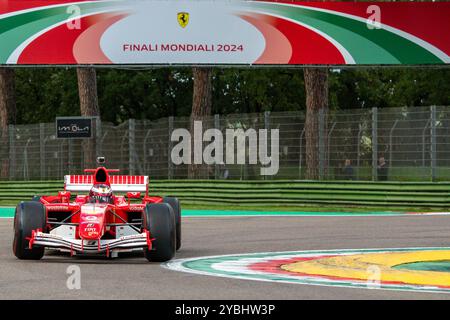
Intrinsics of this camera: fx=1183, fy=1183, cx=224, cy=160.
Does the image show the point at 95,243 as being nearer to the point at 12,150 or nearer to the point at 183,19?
the point at 183,19

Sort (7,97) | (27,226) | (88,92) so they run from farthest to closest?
(7,97), (88,92), (27,226)

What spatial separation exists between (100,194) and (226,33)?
16.9 m

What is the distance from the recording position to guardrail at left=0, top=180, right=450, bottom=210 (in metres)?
26.1

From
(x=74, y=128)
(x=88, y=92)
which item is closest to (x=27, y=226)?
(x=74, y=128)

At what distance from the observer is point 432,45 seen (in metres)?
31.0

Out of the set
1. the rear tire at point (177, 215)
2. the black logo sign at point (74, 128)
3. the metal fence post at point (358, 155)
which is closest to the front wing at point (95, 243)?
the rear tire at point (177, 215)

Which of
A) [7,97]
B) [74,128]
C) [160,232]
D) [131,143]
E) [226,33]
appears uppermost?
[226,33]

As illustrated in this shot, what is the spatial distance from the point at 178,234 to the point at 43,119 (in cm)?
4898

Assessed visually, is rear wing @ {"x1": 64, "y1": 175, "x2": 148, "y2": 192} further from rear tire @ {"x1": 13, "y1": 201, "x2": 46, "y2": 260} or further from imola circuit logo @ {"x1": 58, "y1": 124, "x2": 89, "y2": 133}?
imola circuit logo @ {"x1": 58, "y1": 124, "x2": 89, "y2": 133}

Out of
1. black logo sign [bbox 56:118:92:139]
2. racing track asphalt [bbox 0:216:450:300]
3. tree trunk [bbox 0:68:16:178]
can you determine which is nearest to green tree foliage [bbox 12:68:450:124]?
tree trunk [bbox 0:68:16:178]

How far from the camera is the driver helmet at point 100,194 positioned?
47.2ft

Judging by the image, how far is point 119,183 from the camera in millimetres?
15500

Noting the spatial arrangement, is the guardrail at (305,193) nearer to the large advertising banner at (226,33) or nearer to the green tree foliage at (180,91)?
the large advertising banner at (226,33)
